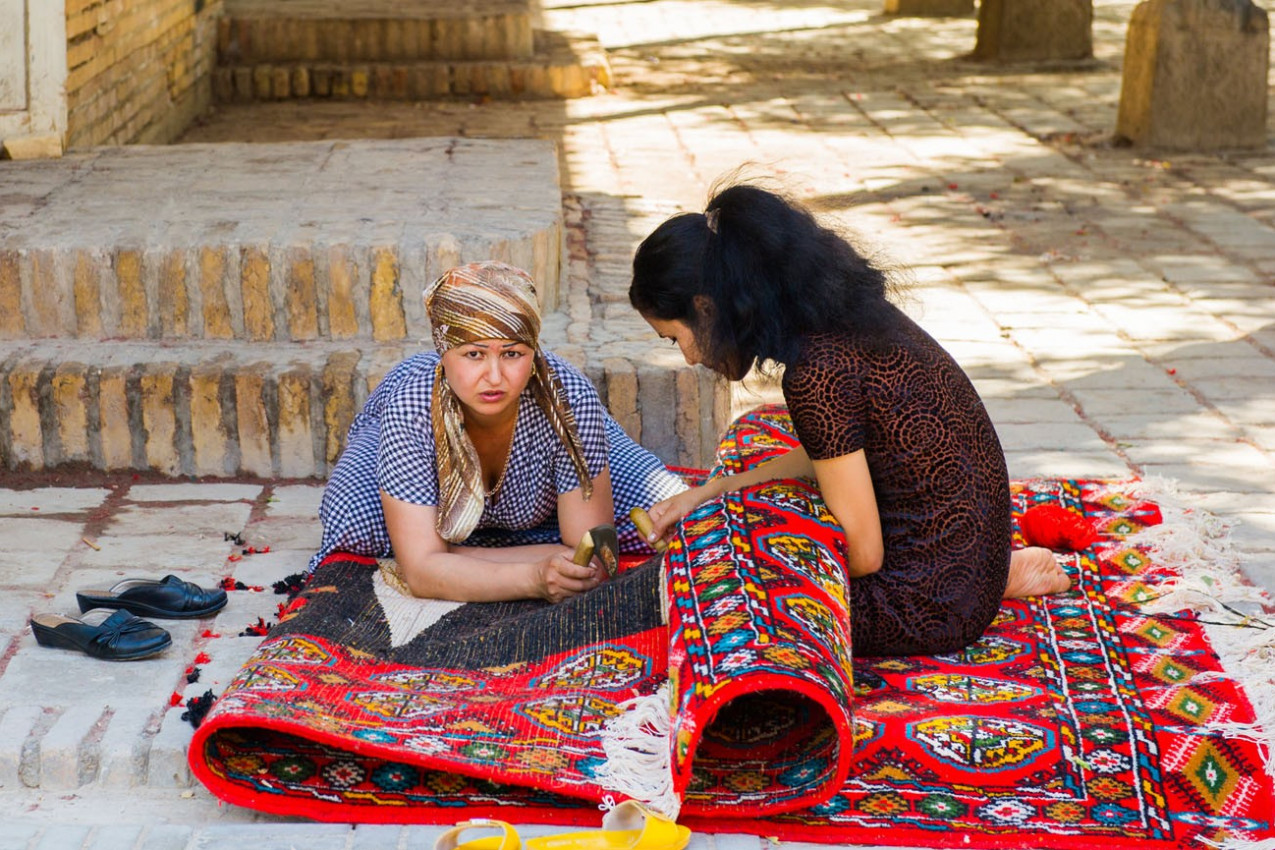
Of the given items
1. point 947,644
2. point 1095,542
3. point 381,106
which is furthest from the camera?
point 381,106

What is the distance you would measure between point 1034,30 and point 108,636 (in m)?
10.5

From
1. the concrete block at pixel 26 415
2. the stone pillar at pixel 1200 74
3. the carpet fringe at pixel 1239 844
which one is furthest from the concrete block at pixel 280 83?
the carpet fringe at pixel 1239 844

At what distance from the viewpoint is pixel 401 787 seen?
283cm

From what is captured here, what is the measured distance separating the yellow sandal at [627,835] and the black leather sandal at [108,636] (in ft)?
3.78

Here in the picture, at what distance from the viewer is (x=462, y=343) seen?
347 cm

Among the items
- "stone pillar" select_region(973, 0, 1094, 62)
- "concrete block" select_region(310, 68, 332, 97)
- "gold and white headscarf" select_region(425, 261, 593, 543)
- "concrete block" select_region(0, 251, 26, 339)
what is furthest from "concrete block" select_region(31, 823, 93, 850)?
"stone pillar" select_region(973, 0, 1094, 62)

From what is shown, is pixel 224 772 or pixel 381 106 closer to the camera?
pixel 224 772

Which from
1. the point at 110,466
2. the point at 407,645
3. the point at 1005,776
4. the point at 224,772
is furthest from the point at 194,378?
the point at 1005,776

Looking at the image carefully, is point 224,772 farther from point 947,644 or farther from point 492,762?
point 947,644

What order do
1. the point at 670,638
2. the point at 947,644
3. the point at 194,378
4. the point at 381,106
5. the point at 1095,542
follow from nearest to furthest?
the point at 670,638, the point at 947,644, the point at 1095,542, the point at 194,378, the point at 381,106

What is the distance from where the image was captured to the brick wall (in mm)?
6637

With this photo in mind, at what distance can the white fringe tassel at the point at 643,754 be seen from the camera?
2.69 meters

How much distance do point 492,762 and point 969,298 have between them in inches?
158

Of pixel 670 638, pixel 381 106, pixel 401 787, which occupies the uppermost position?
pixel 381 106
